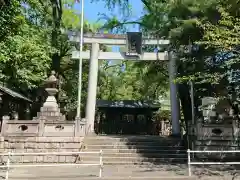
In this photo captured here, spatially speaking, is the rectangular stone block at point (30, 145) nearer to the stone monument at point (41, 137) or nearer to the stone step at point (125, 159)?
the stone monument at point (41, 137)

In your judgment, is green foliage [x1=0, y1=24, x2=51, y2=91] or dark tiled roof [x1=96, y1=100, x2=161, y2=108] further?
dark tiled roof [x1=96, y1=100, x2=161, y2=108]

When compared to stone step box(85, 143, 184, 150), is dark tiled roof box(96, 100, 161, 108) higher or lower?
higher

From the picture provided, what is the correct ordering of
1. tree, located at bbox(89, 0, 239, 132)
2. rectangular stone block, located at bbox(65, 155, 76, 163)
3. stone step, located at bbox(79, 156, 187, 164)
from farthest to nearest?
rectangular stone block, located at bbox(65, 155, 76, 163)
stone step, located at bbox(79, 156, 187, 164)
tree, located at bbox(89, 0, 239, 132)

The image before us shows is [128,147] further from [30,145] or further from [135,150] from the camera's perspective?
[30,145]

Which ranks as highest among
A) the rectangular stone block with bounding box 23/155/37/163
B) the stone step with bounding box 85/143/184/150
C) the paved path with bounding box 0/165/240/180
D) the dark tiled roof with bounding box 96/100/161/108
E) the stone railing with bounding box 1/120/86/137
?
the dark tiled roof with bounding box 96/100/161/108

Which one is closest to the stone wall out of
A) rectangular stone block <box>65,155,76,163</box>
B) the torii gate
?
rectangular stone block <box>65,155,76,163</box>

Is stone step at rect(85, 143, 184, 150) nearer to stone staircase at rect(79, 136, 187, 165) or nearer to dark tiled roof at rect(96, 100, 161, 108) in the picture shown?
stone staircase at rect(79, 136, 187, 165)

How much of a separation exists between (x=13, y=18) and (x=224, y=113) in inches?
576

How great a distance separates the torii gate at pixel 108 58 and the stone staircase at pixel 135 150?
3.44m

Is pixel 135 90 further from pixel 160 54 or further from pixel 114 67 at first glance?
pixel 160 54

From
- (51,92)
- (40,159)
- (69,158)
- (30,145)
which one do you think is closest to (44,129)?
(30,145)

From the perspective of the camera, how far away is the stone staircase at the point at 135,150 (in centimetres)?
1560

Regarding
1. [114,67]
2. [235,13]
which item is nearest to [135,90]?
[114,67]

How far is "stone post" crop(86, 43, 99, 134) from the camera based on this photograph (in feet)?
70.1
